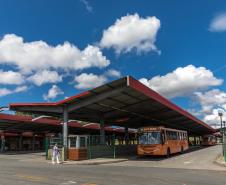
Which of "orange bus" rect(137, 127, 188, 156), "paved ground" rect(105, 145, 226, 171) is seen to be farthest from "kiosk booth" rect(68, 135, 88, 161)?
"orange bus" rect(137, 127, 188, 156)

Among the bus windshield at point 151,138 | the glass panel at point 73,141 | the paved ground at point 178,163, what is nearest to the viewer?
the paved ground at point 178,163

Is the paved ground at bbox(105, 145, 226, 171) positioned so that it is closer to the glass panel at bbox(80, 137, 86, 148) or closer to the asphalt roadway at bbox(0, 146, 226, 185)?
the asphalt roadway at bbox(0, 146, 226, 185)

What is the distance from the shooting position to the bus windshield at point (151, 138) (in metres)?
28.3

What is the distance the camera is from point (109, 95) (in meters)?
25.9

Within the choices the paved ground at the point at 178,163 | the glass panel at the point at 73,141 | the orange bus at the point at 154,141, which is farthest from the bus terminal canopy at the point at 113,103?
the paved ground at the point at 178,163

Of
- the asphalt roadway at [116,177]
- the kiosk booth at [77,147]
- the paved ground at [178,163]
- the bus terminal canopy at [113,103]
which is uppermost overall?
the bus terminal canopy at [113,103]

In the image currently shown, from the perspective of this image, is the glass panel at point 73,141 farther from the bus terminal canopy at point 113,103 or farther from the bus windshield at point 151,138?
the bus windshield at point 151,138

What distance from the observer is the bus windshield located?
93.0 feet

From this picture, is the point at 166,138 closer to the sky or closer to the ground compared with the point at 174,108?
closer to the ground

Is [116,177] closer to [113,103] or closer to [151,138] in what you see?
[151,138]

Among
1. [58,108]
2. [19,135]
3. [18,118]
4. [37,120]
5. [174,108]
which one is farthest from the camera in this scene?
[19,135]

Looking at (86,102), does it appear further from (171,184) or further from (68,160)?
(171,184)

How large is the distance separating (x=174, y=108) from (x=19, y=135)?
39158 mm

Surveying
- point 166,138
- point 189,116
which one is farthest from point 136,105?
point 189,116
